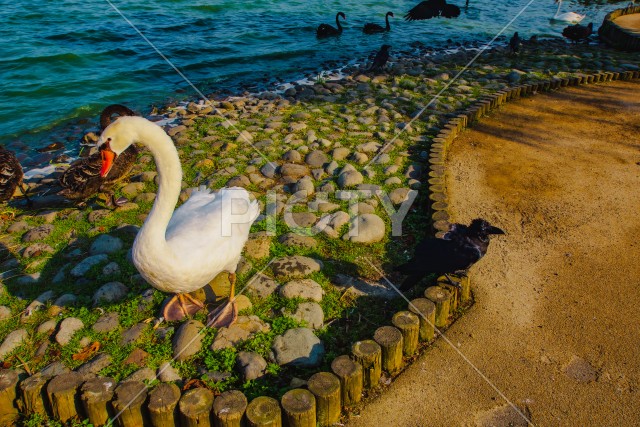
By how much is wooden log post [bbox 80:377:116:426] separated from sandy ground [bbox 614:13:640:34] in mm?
19555

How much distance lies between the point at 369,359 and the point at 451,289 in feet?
4.43

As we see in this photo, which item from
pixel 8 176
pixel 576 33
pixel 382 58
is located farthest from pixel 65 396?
pixel 576 33

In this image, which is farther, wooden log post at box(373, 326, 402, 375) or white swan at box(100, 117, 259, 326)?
wooden log post at box(373, 326, 402, 375)

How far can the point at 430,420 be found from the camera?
3863 mm

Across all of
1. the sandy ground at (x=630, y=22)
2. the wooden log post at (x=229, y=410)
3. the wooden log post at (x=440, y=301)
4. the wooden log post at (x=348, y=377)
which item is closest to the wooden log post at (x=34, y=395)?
the wooden log post at (x=229, y=410)

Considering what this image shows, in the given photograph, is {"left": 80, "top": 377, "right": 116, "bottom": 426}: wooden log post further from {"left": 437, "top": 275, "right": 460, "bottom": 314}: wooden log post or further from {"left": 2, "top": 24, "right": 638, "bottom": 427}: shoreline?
{"left": 437, "top": 275, "right": 460, "bottom": 314}: wooden log post

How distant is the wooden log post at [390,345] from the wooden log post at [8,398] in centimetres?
296

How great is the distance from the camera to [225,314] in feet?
15.6

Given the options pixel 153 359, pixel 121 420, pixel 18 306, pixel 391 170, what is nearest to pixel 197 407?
pixel 121 420

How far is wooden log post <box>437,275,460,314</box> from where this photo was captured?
484 cm

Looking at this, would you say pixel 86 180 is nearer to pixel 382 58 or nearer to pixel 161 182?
pixel 161 182

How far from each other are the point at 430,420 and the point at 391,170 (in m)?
4.42

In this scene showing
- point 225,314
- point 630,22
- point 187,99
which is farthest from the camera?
point 630,22

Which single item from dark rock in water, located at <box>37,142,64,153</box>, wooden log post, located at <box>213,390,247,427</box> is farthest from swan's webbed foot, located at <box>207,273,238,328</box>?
dark rock in water, located at <box>37,142,64,153</box>
